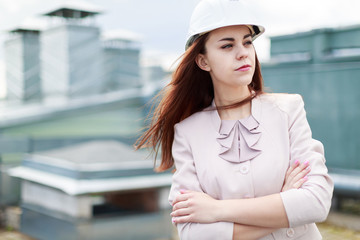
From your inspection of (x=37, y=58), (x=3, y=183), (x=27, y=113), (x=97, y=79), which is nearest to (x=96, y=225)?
(x=3, y=183)

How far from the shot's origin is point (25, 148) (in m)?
8.23

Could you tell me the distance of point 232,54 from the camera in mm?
1778

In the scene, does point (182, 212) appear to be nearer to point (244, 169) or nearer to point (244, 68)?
point (244, 169)

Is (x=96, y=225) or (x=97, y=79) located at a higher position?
(x=97, y=79)

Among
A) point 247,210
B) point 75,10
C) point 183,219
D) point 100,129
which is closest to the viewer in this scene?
point 247,210

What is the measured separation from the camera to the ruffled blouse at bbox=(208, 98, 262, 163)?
1.75 m

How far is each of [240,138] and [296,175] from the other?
0.26 meters

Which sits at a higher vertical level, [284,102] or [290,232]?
[284,102]

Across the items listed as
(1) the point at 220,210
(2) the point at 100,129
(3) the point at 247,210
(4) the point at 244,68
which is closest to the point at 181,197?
(1) the point at 220,210

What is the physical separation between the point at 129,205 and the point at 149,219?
1.54 feet

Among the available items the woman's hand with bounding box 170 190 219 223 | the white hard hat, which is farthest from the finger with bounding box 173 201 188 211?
the white hard hat

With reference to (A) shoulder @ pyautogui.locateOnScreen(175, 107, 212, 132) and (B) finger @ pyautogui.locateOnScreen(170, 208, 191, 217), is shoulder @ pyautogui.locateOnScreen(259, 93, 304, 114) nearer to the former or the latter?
(A) shoulder @ pyautogui.locateOnScreen(175, 107, 212, 132)

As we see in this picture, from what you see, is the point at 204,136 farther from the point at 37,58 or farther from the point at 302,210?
the point at 37,58

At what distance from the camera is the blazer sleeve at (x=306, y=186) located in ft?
5.38
